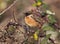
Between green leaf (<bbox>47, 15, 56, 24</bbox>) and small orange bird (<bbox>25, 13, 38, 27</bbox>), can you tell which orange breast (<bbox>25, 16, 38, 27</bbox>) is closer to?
small orange bird (<bbox>25, 13, 38, 27</bbox>)

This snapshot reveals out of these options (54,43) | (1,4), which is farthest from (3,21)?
(54,43)

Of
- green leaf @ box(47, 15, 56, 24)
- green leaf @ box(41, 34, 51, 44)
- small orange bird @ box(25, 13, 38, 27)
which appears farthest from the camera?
small orange bird @ box(25, 13, 38, 27)

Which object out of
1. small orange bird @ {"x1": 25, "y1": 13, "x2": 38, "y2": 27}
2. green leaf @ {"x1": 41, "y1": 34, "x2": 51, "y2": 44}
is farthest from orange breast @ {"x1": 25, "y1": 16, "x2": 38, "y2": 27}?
green leaf @ {"x1": 41, "y1": 34, "x2": 51, "y2": 44}

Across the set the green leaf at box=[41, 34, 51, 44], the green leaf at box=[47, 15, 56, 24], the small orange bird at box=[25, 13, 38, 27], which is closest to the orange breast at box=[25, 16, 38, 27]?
the small orange bird at box=[25, 13, 38, 27]

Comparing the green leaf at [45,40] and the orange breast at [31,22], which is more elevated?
the orange breast at [31,22]

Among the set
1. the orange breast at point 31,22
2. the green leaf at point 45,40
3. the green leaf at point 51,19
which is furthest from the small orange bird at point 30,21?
the green leaf at point 45,40

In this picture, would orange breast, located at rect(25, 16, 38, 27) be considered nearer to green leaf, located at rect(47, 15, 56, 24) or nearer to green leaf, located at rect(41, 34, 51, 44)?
green leaf, located at rect(47, 15, 56, 24)

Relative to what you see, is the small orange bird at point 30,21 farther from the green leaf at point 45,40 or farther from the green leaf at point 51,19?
the green leaf at point 45,40

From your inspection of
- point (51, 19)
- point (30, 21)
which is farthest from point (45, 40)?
point (30, 21)

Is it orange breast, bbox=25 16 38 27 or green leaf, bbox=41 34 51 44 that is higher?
orange breast, bbox=25 16 38 27

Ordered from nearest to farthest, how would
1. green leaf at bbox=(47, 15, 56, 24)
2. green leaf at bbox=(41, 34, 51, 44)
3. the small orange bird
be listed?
green leaf at bbox=(41, 34, 51, 44)
green leaf at bbox=(47, 15, 56, 24)
the small orange bird

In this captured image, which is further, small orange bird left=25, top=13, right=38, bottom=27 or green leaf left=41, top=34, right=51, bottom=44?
small orange bird left=25, top=13, right=38, bottom=27

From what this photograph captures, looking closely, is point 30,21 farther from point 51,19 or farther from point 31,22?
point 51,19
